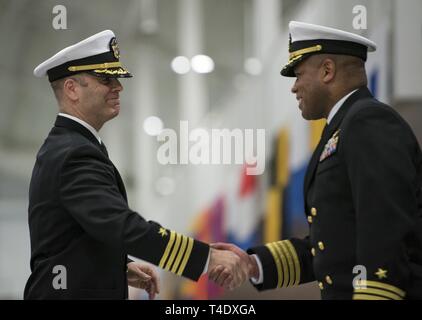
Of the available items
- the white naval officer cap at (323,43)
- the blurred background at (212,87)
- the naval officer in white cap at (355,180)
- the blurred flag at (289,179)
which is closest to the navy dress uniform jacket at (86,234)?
the naval officer in white cap at (355,180)

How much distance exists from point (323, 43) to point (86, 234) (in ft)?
3.56

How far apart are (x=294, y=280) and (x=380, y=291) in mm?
886

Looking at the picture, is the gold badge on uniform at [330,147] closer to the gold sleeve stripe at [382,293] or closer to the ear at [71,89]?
the gold sleeve stripe at [382,293]

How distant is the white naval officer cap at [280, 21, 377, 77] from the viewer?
324 centimetres

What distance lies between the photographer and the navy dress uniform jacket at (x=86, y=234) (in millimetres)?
3135

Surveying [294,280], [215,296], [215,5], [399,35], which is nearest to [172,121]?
[215,5]

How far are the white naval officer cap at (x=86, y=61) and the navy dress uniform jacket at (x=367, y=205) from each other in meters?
0.85

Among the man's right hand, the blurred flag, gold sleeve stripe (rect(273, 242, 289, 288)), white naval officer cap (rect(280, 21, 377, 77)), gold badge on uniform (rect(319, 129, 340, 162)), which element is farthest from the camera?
the blurred flag

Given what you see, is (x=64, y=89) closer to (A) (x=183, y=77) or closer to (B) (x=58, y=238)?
(B) (x=58, y=238)

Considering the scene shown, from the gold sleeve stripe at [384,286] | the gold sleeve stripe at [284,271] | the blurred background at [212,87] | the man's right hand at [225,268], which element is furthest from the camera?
the blurred background at [212,87]

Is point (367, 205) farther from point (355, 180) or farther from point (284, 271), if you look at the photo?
point (284, 271)

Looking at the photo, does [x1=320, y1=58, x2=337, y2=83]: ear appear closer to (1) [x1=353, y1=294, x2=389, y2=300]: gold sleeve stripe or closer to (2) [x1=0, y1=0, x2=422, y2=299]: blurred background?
(1) [x1=353, y1=294, x2=389, y2=300]: gold sleeve stripe

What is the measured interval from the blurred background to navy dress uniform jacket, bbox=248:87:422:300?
1814 millimetres

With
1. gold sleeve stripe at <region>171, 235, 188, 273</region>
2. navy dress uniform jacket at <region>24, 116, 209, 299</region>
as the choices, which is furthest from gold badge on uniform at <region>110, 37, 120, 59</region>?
gold sleeve stripe at <region>171, 235, 188, 273</region>
